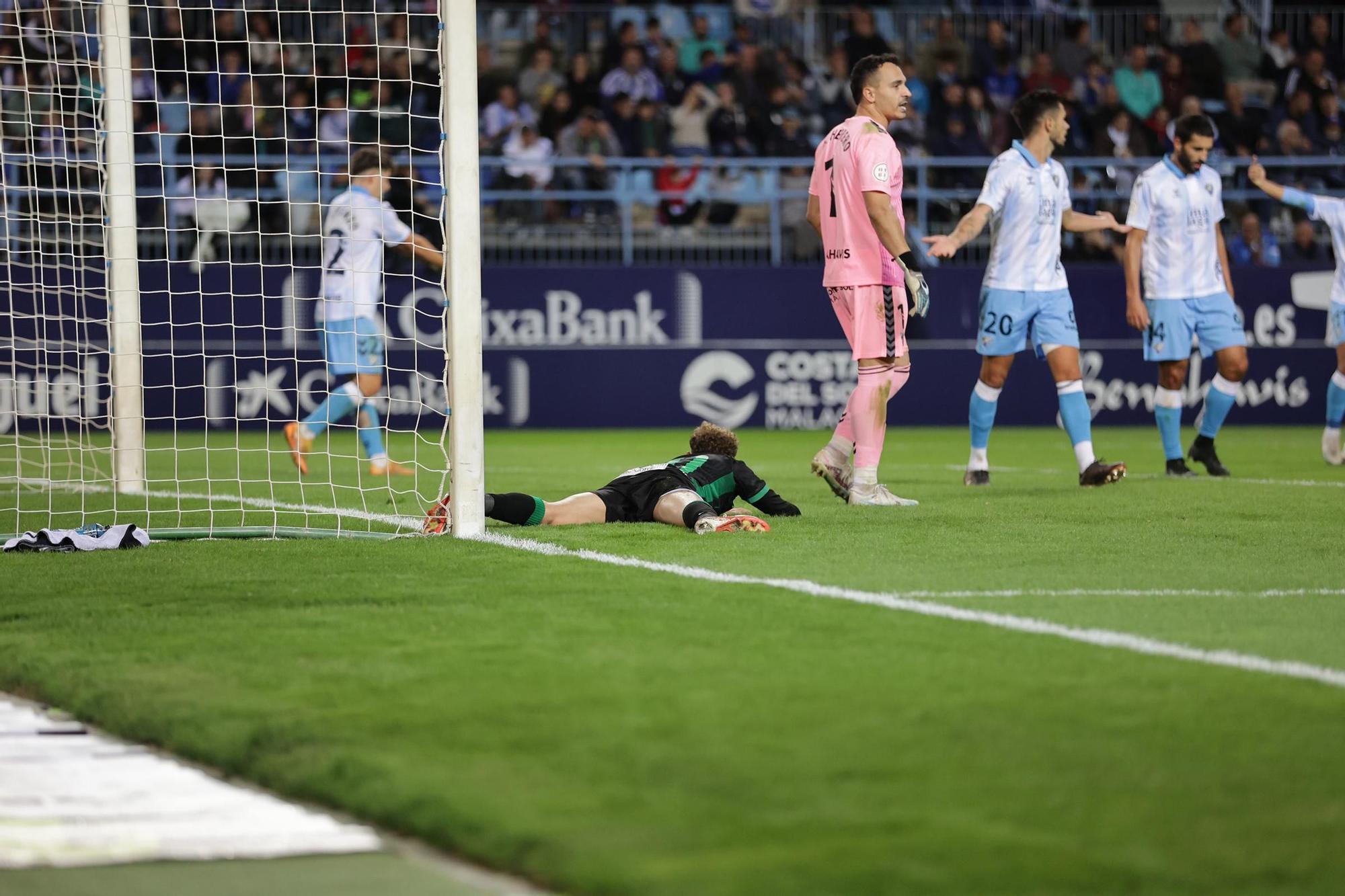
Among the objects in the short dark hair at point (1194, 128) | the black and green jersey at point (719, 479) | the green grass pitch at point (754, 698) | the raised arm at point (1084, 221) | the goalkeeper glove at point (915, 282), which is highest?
the short dark hair at point (1194, 128)

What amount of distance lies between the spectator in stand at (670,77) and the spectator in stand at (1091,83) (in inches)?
185

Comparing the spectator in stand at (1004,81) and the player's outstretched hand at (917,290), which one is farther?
the spectator in stand at (1004,81)

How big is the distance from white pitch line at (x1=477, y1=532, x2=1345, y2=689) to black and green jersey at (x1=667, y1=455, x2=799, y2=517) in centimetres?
96

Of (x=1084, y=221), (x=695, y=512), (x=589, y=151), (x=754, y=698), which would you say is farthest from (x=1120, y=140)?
(x=754, y=698)

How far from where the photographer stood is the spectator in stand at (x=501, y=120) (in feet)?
60.8

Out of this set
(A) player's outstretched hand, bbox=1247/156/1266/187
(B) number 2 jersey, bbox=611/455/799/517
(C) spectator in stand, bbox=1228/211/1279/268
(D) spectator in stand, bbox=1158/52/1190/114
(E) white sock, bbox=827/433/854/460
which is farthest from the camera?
(D) spectator in stand, bbox=1158/52/1190/114

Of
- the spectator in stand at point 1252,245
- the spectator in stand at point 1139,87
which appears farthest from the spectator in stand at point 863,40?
the spectator in stand at point 1252,245

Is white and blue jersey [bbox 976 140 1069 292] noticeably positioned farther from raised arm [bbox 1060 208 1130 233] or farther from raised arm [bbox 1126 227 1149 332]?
raised arm [bbox 1126 227 1149 332]

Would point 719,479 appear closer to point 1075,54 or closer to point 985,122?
point 985,122

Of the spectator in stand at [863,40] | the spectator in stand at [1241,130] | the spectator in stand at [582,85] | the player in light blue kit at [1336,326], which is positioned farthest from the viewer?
the spectator in stand at [863,40]

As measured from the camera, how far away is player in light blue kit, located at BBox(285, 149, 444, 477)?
10.3 metres

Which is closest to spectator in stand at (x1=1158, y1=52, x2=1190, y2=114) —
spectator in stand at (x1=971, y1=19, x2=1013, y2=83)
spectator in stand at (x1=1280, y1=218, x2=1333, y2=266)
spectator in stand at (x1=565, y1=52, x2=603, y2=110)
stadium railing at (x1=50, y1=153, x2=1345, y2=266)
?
spectator in stand at (x1=971, y1=19, x2=1013, y2=83)

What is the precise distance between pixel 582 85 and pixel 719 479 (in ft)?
41.3

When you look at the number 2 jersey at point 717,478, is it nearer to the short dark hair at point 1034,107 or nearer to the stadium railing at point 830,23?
the short dark hair at point 1034,107
